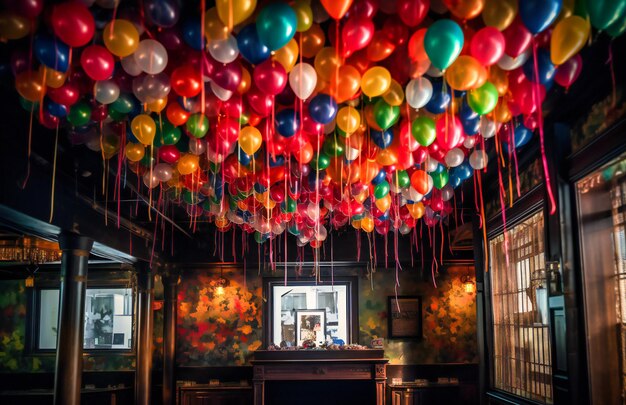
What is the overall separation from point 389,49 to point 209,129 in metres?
1.52

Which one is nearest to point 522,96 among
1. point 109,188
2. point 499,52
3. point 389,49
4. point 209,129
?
point 499,52

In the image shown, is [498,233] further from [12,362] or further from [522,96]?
[12,362]

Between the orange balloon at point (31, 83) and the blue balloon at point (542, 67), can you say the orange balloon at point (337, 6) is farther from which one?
the orange balloon at point (31, 83)

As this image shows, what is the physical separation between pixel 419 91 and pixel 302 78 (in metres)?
0.67

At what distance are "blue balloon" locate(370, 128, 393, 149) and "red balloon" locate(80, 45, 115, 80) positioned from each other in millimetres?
1816

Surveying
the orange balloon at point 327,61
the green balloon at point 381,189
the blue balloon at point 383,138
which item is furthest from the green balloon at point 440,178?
Result: the orange balloon at point 327,61

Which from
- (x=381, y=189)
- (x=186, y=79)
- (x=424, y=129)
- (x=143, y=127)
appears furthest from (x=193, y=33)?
(x=381, y=189)

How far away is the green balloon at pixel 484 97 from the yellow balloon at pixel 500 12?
53 centimetres

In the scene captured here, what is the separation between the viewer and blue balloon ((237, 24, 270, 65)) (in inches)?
113

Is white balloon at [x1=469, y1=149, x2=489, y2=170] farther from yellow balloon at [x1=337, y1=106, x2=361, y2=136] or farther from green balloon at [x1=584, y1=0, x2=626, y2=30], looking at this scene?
green balloon at [x1=584, y1=0, x2=626, y2=30]

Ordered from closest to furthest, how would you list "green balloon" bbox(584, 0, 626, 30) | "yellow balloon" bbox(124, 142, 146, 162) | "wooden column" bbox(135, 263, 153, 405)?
"green balloon" bbox(584, 0, 626, 30) < "yellow balloon" bbox(124, 142, 146, 162) < "wooden column" bbox(135, 263, 153, 405)

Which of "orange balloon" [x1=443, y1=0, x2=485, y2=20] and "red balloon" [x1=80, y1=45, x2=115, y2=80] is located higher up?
"orange balloon" [x1=443, y1=0, x2=485, y2=20]

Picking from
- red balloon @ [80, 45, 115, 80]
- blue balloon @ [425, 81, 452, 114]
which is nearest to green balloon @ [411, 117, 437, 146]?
blue balloon @ [425, 81, 452, 114]

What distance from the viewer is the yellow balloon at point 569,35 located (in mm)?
2719
